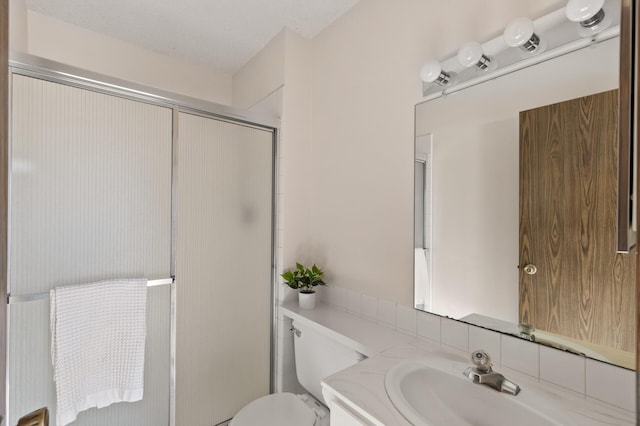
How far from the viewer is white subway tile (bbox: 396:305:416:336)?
1.25m

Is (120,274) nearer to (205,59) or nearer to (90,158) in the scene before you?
(90,158)

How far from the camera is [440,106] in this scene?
3.91 feet

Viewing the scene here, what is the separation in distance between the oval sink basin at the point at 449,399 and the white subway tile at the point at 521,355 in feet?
0.43

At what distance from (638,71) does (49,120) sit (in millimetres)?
1631

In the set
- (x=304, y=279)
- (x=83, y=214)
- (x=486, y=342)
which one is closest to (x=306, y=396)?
(x=304, y=279)

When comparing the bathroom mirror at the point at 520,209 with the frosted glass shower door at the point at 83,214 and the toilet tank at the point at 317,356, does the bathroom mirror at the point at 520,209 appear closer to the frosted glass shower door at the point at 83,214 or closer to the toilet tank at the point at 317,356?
the toilet tank at the point at 317,356

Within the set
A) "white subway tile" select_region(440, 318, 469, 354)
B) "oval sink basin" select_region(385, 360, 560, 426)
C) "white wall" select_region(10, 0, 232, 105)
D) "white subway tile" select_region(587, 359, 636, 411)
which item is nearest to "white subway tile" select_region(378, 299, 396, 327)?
"white subway tile" select_region(440, 318, 469, 354)

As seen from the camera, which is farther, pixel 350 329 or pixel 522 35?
pixel 350 329

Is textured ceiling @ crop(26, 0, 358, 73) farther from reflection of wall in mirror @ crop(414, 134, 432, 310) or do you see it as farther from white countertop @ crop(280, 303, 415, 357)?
white countertop @ crop(280, 303, 415, 357)

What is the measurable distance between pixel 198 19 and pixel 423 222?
1582 mm

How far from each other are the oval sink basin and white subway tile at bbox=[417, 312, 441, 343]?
20 cm

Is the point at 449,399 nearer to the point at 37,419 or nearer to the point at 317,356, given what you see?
the point at 317,356

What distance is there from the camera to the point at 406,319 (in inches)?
50.3

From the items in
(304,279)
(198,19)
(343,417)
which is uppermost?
(198,19)
